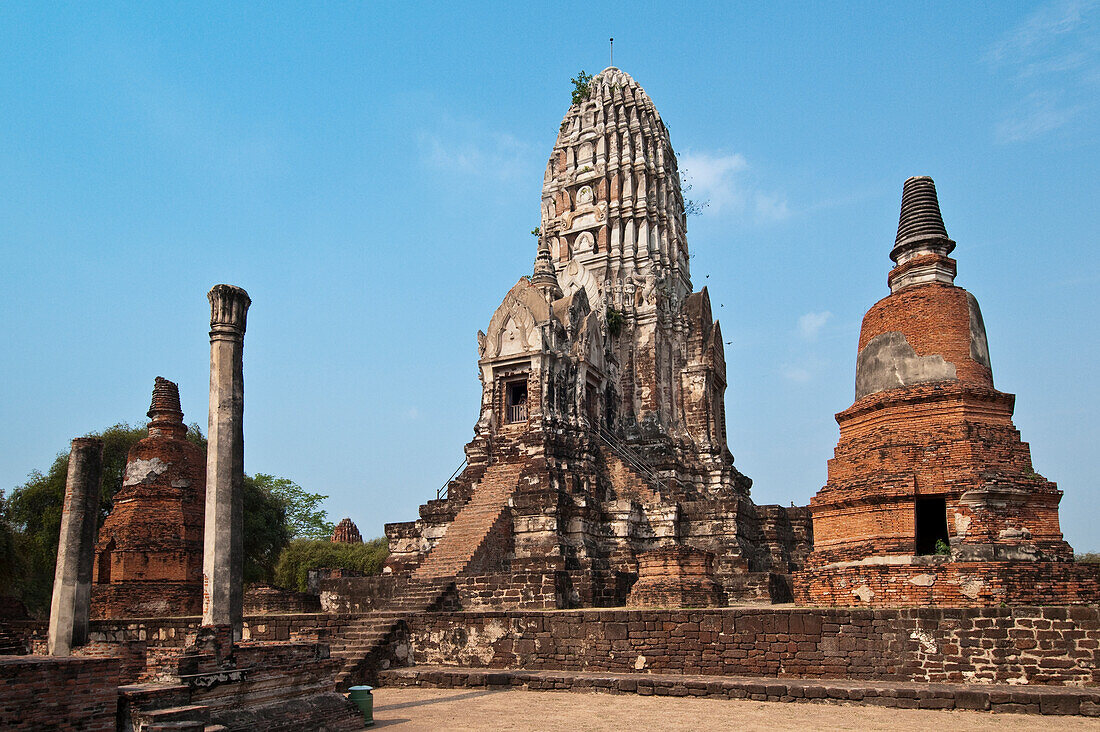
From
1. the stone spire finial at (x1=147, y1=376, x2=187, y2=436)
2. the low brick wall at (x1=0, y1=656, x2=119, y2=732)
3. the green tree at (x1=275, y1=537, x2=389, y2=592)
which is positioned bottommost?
the green tree at (x1=275, y1=537, x2=389, y2=592)

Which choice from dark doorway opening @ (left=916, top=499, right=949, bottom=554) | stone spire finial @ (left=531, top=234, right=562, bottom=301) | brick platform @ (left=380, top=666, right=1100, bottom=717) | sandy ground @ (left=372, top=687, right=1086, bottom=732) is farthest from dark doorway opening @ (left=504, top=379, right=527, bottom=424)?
sandy ground @ (left=372, top=687, right=1086, bottom=732)

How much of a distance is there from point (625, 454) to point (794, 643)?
42.9 feet

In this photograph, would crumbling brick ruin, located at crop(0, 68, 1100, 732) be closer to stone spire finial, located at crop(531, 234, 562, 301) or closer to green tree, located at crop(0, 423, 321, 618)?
stone spire finial, located at crop(531, 234, 562, 301)

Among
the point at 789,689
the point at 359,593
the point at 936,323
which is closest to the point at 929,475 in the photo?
the point at 936,323

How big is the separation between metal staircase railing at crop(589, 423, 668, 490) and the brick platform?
10211 mm

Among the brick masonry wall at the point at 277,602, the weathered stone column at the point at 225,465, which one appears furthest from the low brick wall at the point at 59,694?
the brick masonry wall at the point at 277,602

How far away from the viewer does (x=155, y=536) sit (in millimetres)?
21172

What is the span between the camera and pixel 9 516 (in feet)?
94.9

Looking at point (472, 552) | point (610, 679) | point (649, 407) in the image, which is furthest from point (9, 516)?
point (610, 679)

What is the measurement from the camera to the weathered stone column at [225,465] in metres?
9.46

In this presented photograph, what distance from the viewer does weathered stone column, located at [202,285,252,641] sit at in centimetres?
946

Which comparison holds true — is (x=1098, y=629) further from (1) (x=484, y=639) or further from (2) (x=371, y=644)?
(2) (x=371, y=644)

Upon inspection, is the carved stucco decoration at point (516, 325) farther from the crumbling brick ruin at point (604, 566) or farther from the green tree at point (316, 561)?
the green tree at point (316, 561)

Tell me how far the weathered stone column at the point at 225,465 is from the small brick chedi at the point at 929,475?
8517mm
